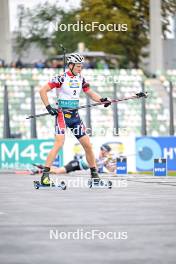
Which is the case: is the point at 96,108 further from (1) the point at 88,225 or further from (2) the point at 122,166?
→ (1) the point at 88,225

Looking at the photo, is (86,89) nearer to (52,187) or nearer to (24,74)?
(52,187)

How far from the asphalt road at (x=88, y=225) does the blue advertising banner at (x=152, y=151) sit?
24.2ft

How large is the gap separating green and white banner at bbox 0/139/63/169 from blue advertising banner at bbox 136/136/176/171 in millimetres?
2246

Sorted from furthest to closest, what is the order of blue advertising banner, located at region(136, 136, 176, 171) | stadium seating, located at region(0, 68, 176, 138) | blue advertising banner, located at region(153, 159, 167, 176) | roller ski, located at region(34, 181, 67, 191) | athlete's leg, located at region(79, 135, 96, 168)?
stadium seating, located at region(0, 68, 176, 138) < blue advertising banner, located at region(136, 136, 176, 171) < blue advertising banner, located at region(153, 159, 167, 176) < athlete's leg, located at region(79, 135, 96, 168) < roller ski, located at region(34, 181, 67, 191)

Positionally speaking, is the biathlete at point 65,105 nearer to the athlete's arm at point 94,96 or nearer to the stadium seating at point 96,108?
the athlete's arm at point 94,96

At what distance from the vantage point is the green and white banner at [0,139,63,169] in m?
27.1

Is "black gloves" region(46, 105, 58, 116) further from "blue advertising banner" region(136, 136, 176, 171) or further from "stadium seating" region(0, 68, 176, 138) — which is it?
"stadium seating" region(0, 68, 176, 138)

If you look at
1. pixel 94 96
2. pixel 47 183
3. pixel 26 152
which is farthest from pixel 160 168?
pixel 47 183

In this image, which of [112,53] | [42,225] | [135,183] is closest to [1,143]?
[135,183]

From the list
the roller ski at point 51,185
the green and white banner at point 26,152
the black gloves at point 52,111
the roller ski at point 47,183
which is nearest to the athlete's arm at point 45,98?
the black gloves at point 52,111

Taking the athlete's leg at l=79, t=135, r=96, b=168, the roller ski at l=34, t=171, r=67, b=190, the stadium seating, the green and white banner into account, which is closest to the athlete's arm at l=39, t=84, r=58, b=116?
the athlete's leg at l=79, t=135, r=96, b=168

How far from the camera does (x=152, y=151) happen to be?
26078 millimetres

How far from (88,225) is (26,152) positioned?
15.2 meters

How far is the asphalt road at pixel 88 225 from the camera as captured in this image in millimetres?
9797
